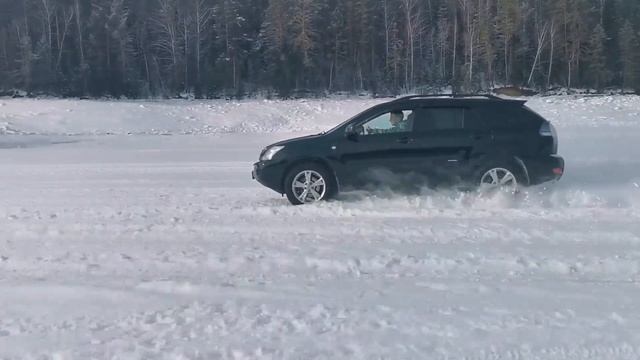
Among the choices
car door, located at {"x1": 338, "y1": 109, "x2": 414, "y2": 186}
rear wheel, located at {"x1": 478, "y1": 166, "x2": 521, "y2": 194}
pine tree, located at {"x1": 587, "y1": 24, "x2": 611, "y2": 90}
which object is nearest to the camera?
rear wheel, located at {"x1": 478, "y1": 166, "x2": 521, "y2": 194}

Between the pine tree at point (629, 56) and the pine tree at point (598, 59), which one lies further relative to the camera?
the pine tree at point (598, 59)

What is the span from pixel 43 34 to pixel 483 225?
49261mm

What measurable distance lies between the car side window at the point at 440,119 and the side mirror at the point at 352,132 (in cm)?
88

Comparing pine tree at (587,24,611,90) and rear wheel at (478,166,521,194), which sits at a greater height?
pine tree at (587,24,611,90)

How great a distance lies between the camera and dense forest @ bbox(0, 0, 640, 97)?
160ft

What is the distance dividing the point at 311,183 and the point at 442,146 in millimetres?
1968

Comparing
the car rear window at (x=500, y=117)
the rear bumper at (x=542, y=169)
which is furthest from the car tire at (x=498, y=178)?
the car rear window at (x=500, y=117)

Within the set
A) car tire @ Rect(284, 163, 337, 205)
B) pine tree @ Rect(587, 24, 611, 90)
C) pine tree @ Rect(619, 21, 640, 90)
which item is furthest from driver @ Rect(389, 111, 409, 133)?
pine tree @ Rect(587, 24, 611, 90)

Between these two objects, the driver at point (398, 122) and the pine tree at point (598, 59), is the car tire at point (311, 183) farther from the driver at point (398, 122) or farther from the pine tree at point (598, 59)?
the pine tree at point (598, 59)

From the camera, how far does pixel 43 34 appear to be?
5172cm

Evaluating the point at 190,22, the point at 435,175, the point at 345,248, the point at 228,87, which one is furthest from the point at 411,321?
the point at 190,22

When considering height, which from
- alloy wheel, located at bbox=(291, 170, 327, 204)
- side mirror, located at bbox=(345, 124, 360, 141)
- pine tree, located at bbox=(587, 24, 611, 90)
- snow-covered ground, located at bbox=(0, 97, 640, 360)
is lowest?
snow-covered ground, located at bbox=(0, 97, 640, 360)

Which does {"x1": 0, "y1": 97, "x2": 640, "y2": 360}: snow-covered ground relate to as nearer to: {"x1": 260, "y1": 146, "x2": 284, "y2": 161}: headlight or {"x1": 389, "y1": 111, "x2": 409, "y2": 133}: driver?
{"x1": 260, "y1": 146, "x2": 284, "y2": 161}: headlight

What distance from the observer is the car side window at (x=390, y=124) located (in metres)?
10.8
